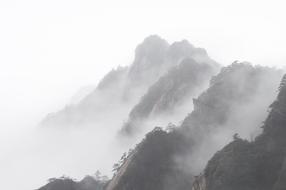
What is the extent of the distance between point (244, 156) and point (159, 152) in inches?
989

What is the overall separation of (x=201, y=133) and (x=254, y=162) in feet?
99.8

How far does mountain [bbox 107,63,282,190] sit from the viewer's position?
3819 inches

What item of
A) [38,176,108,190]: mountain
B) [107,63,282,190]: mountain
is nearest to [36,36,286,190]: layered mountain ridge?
[107,63,282,190]: mountain

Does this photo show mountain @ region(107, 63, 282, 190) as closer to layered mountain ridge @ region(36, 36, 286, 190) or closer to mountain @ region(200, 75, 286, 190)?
layered mountain ridge @ region(36, 36, 286, 190)

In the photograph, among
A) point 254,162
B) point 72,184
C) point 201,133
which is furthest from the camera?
point 72,184

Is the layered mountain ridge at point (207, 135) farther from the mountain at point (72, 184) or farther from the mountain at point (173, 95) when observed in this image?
the mountain at point (72, 184)

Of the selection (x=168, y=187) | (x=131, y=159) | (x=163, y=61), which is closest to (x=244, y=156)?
(x=168, y=187)

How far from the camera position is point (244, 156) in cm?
7994

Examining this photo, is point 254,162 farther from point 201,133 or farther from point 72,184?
point 72,184

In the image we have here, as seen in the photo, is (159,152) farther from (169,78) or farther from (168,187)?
(169,78)

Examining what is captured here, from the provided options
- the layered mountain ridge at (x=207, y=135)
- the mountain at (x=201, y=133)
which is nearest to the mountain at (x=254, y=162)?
the layered mountain ridge at (x=207, y=135)

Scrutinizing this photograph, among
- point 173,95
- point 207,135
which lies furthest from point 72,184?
point 173,95

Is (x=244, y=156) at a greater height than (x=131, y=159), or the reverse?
(x=131, y=159)

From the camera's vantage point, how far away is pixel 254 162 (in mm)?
78562
